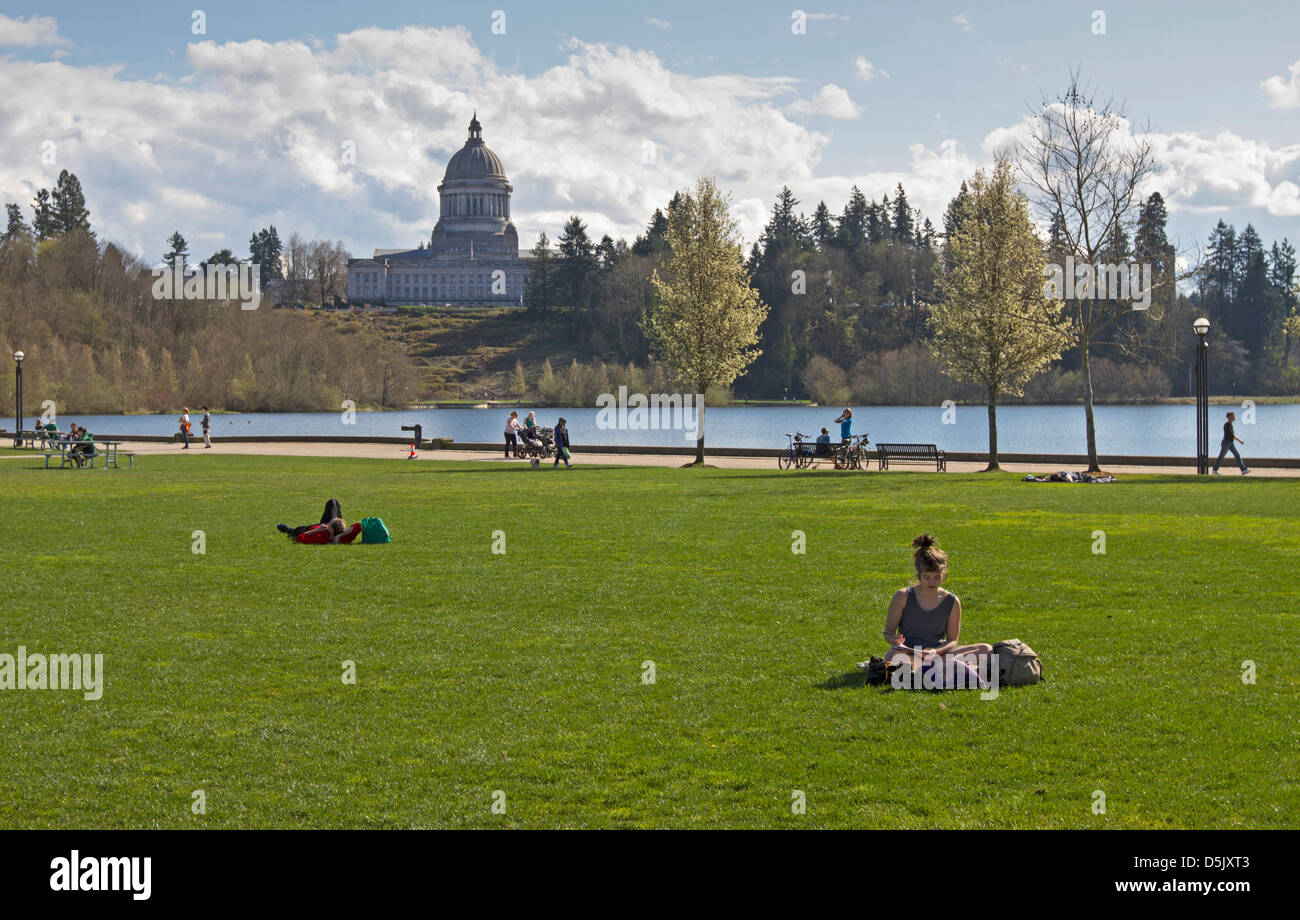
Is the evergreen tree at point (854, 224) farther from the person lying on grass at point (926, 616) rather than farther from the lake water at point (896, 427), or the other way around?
the person lying on grass at point (926, 616)

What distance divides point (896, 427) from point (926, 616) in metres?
95.3

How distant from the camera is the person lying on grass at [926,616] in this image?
32.6ft

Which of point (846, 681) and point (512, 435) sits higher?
point (512, 435)

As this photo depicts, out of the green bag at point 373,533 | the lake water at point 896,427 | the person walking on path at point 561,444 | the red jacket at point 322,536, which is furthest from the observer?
the lake water at point 896,427

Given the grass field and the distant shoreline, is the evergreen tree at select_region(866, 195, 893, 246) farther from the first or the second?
the grass field

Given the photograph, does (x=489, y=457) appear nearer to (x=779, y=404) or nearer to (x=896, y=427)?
(x=896, y=427)

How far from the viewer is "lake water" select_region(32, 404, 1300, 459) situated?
76.1m

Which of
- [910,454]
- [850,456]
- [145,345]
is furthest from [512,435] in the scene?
[145,345]

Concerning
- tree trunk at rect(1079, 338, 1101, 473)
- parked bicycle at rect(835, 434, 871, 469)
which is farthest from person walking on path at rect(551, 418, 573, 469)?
tree trunk at rect(1079, 338, 1101, 473)

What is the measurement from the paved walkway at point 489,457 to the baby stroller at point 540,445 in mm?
497

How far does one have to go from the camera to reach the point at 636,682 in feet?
32.8

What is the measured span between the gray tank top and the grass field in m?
0.62

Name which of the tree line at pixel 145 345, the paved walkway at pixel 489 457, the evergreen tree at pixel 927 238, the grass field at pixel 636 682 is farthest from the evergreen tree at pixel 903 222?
the grass field at pixel 636 682
